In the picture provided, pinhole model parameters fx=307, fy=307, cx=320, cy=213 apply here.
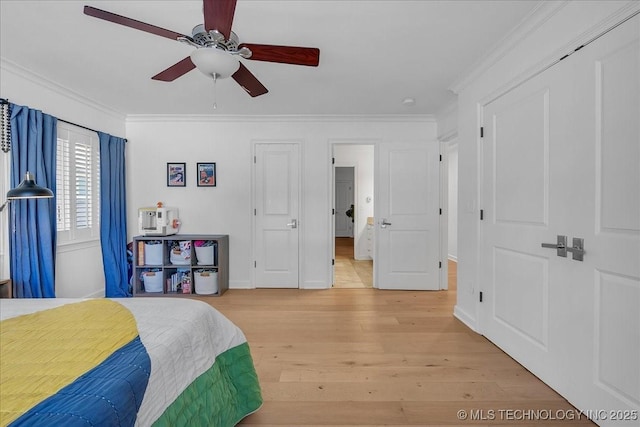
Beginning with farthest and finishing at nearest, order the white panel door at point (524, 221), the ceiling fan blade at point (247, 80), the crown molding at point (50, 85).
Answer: the crown molding at point (50, 85), the ceiling fan blade at point (247, 80), the white panel door at point (524, 221)

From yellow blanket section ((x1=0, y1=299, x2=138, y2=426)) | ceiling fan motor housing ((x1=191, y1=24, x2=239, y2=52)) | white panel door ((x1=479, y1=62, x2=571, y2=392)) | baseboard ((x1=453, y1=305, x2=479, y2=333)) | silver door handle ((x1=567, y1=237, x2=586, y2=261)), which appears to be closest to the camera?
yellow blanket section ((x1=0, y1=299, x2=138, y2=426))

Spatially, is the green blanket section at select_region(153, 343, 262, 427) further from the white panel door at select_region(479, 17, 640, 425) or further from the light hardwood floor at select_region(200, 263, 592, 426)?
the white panel door at select_region(479, 17, 640, 425)

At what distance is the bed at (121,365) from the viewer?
808 millimetres

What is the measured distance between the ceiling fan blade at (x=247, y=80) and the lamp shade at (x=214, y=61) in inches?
9.1

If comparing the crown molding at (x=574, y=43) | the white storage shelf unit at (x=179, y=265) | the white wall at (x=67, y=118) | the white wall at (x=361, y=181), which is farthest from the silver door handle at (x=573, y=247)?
the white wall at (x=361, y=181)

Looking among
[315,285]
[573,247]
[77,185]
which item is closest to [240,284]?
[315,285]

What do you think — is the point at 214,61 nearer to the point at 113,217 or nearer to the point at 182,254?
the point at 182,254

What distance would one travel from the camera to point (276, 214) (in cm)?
429

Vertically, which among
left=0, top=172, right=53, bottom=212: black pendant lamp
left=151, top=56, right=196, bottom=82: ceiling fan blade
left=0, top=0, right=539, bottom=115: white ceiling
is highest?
left=0, top=0, right=539, bottom=115: white ceiling

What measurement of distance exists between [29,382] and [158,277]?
3360mm

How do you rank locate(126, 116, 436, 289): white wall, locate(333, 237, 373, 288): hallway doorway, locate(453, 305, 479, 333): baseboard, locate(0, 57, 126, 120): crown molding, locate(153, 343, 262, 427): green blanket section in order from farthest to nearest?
locate(333, 237, 373, 288): hallway doorway → locate(126, 116, 436, 289): white wall → locate(453, 305, 479, 333): baseboard → locate(0, 57, 126, 120): crown molding → locate(153, 343, 262, 427): green blanket section

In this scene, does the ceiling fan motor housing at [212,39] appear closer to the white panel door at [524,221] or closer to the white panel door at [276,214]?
the white panel door at [524,221]

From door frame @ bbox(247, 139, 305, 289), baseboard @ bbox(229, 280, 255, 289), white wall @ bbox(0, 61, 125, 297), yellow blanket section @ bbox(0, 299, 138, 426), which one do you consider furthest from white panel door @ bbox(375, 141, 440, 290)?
white wall @ bbox(0, 61, 125, 297)

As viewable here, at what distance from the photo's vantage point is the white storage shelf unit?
395 centimetres
